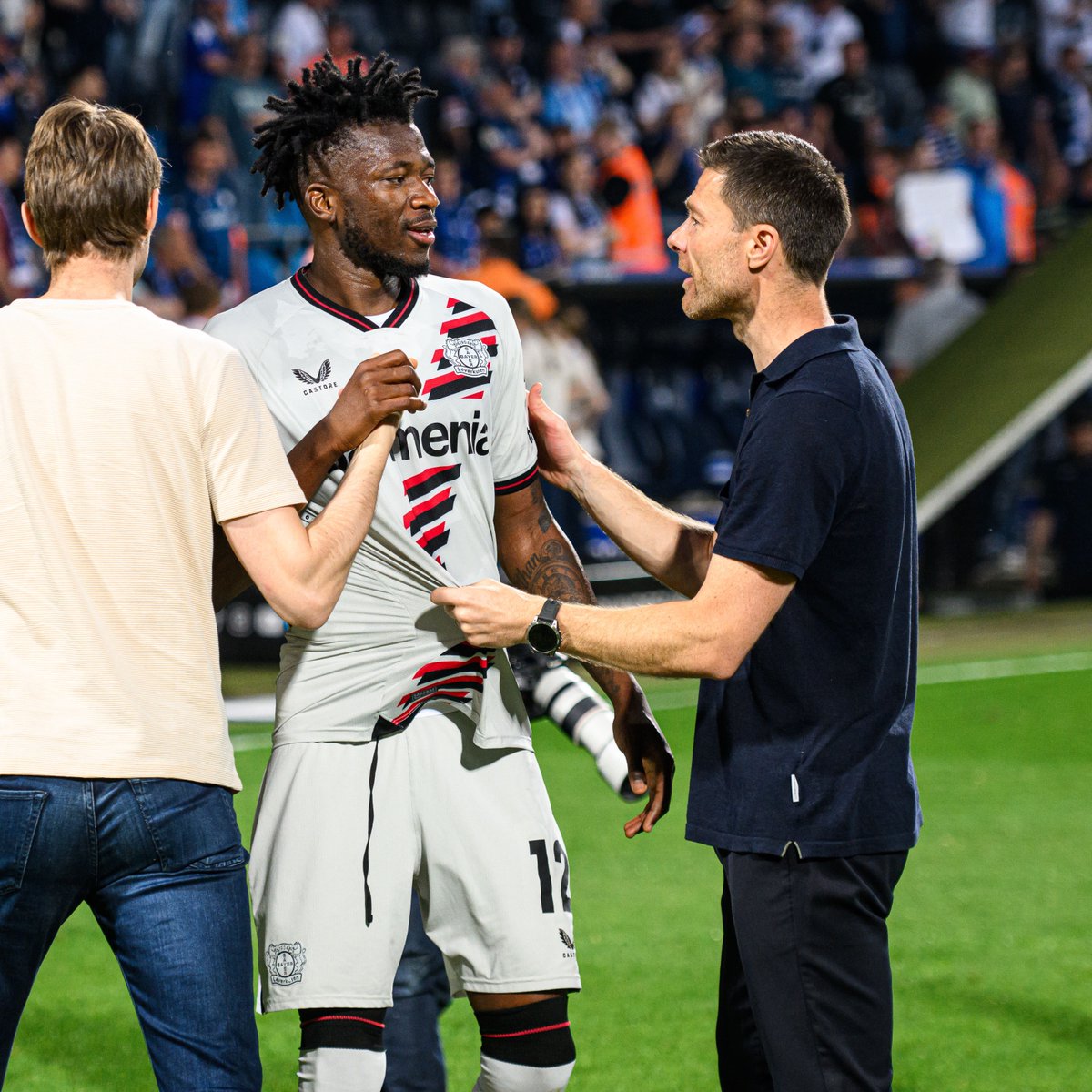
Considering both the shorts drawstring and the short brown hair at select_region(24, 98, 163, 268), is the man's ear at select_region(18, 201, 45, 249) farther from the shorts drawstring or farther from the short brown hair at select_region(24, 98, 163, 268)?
the shorts drawstring

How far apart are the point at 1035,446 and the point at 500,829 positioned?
1314 centimetres

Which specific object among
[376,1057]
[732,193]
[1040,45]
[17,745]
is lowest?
[376,1057]

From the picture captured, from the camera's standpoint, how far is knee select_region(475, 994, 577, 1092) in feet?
11.7

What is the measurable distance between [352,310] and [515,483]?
1.71 feet

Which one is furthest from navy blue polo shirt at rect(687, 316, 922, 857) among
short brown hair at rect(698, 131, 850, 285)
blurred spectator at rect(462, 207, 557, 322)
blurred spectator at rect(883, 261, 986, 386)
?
blurred spectator at rect(883, 261, 986, 386)

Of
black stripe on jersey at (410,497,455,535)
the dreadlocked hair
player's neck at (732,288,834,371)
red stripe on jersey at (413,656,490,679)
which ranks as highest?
the dreadlocked hair

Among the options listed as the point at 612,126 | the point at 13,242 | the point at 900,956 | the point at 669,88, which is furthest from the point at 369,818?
the point at 669,88

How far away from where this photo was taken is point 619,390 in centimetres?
1493

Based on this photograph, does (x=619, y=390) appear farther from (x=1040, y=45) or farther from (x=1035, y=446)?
(x=1040, y=45)

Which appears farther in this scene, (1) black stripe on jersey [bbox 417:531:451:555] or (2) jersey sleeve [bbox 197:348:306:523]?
(1) black stripe on jersey [bbox 417:531:451:555]

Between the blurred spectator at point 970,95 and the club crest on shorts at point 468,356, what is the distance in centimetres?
1538

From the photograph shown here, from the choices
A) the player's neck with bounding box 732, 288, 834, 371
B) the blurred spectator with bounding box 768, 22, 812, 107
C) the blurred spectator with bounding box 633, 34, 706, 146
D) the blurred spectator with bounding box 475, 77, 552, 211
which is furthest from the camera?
the blurred spectator with bounding box 768, 22, 812, 107

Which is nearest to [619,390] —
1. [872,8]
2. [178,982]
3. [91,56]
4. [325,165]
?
[91,56]

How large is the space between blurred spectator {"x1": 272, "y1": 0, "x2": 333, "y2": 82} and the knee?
12216 mm
